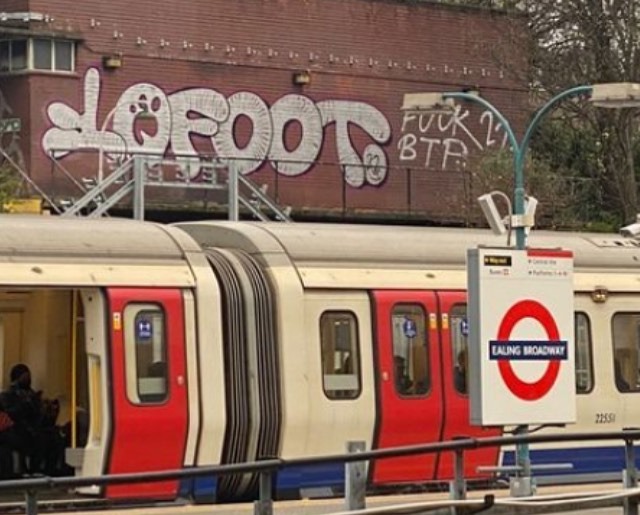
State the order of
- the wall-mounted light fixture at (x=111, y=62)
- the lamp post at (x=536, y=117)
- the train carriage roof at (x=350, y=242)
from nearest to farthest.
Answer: the lamp post at (x=536, y=117) → the train carriage roof at (x=350, y=242) → the wall-mounted light fixture at (x=111, y=62)

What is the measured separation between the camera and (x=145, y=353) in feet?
65.3

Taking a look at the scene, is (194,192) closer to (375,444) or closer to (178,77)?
(178,77)

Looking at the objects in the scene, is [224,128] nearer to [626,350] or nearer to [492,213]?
[626,350]

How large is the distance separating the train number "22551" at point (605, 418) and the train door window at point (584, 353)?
350 millimetres

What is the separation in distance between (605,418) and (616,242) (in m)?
2.74

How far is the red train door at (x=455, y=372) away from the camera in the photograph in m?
22.1

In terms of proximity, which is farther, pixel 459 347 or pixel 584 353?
pixel 584 353

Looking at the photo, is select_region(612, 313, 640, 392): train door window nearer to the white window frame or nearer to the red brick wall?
the red brick wall

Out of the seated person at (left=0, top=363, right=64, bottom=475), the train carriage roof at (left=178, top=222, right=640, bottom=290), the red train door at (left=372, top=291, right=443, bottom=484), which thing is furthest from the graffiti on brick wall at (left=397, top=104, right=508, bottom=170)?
the seated person at (left=0, top=363, right=64, bottom=475)

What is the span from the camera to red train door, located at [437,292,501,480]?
72.4ft

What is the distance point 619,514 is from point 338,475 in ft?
16.4

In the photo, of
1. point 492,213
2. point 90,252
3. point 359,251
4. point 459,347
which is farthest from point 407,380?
point 90,252

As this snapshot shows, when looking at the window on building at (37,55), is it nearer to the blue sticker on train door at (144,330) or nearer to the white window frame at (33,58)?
the white window frame at (33,58)

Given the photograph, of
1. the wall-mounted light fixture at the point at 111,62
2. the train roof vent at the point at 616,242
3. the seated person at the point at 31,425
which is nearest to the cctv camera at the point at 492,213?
the train roof vent at the point at 616,242
